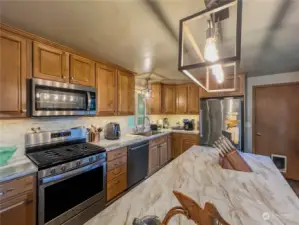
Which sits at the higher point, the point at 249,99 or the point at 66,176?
the point at 249,99

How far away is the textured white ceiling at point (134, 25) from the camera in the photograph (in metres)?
1.20

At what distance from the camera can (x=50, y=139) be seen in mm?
2084

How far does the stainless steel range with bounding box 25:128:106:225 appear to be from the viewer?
1.56 metres

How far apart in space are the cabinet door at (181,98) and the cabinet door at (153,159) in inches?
57.9

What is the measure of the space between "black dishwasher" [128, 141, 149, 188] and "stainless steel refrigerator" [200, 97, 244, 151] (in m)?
1.39

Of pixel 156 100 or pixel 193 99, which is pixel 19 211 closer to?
pixel 156 100

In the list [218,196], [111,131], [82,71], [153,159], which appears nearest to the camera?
[218,196]

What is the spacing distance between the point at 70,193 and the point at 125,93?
1.88 m

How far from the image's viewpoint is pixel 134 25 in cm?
147

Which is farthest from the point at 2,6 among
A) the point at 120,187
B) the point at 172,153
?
the point at 172,153

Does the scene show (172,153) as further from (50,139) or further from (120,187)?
(50,139)

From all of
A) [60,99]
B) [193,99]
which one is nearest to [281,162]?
[193,99]

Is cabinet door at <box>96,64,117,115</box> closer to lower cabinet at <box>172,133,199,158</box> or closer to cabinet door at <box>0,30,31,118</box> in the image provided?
cabinet door at <box>0,30,31,118</box>

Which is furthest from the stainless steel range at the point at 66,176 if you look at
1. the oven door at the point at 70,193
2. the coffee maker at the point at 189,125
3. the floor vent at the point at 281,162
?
the floor vent at the point at 281,162
